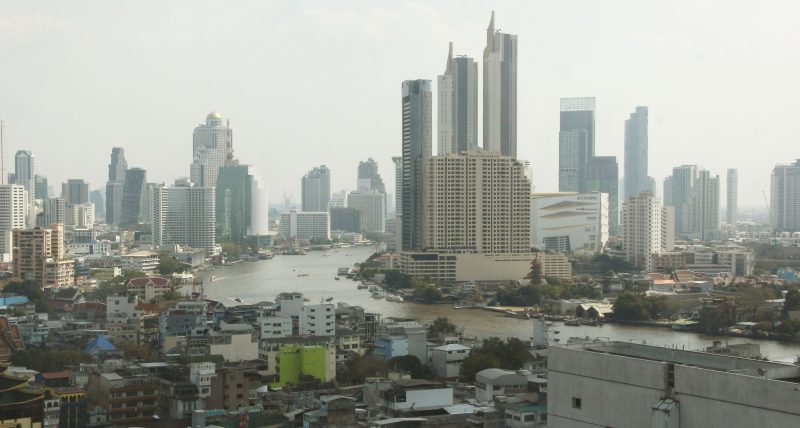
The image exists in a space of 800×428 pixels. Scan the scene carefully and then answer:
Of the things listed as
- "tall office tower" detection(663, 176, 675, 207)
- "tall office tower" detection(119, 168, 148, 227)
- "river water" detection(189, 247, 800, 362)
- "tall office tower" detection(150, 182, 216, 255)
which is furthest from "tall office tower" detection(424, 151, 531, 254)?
"tall office tower" detection(119, 168, 148, 227)

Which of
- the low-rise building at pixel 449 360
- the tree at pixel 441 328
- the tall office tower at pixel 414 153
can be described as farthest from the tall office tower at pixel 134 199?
the low-rise building at pixel 449 360

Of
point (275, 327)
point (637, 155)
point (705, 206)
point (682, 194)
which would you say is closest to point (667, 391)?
point (275, 327)

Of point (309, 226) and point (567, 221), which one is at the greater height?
point (567, 221)

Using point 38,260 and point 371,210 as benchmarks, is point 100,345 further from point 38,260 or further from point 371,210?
point 371,210

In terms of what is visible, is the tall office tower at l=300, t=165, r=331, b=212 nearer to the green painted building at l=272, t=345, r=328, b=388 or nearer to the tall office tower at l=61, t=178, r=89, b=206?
the tall office tower at l=61, t=178, r=89, b=206

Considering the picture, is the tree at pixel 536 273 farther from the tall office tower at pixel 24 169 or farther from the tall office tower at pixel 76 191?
the tall office tower at pixel 76 191

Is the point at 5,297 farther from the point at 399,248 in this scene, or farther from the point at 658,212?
the point at 658,212

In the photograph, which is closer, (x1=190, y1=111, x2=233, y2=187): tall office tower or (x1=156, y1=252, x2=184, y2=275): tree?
(x1=156, y1=252, x2=184, y2=275): tree
